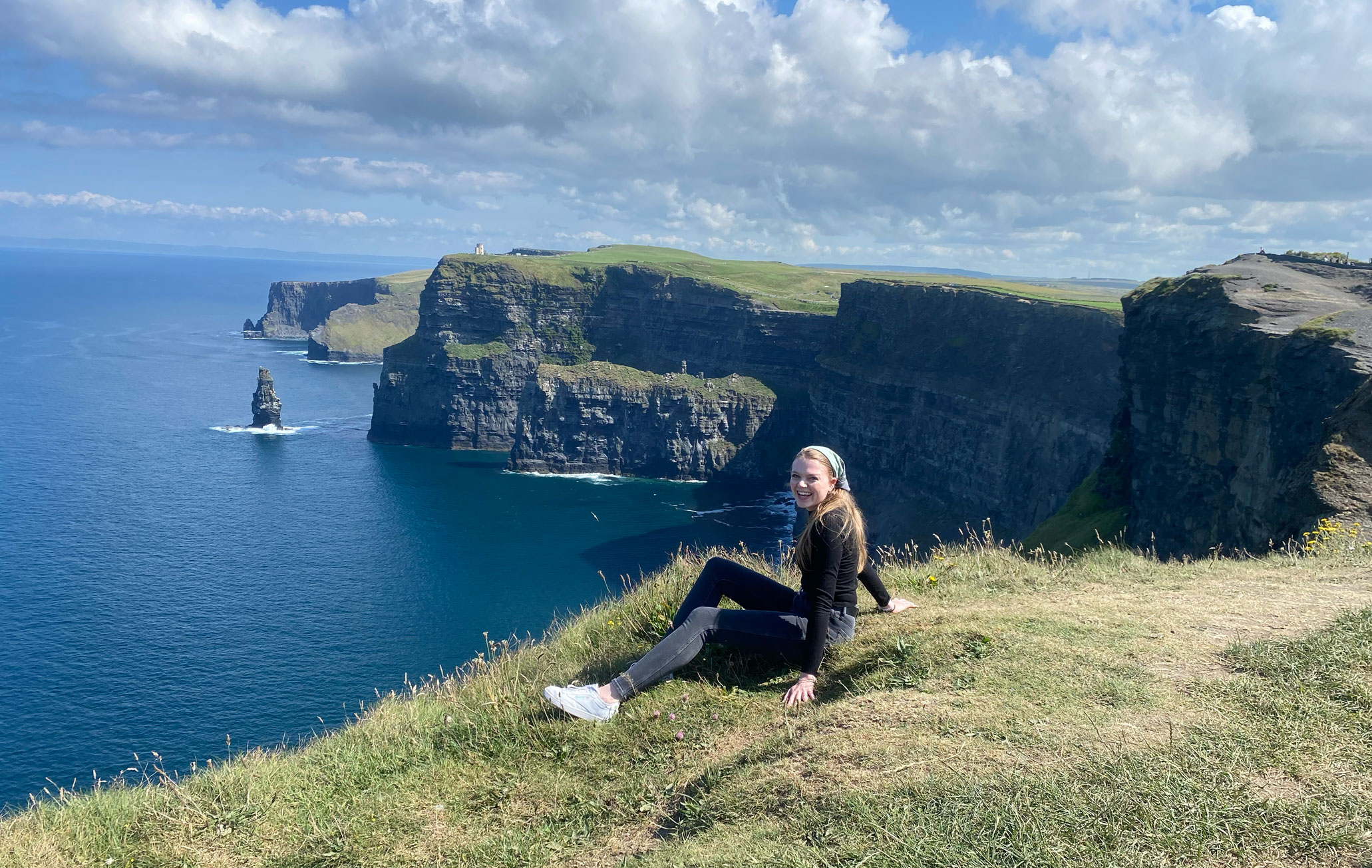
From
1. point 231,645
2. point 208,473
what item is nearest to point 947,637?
point 231,645

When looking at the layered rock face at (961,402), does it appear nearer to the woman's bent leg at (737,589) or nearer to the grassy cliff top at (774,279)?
the grassy cliff top at (774,279)

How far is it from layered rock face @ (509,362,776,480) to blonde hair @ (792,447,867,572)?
393 ft

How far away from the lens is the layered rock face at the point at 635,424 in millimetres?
129750

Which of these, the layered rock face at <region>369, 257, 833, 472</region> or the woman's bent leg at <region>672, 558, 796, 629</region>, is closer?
the woman's bent leg at <region>672, 558, 796, 629</region>

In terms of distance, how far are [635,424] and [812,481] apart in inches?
4884

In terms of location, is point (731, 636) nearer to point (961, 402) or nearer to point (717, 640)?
point (717, 640)

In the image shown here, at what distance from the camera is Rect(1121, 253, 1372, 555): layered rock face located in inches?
1005

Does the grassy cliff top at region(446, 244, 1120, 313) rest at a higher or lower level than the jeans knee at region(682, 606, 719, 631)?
higher

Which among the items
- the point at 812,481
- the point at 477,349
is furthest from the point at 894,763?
the point at 477,349

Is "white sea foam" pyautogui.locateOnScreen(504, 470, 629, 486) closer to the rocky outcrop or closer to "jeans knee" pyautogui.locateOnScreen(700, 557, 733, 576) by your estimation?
the rocky outcrop

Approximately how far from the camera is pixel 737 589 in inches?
384

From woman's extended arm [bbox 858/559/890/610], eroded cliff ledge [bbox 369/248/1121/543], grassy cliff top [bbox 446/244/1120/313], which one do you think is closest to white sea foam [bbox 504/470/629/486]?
eroded cliff ledge [bbox 369/248/1121/543]

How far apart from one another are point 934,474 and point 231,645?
72.3 metres

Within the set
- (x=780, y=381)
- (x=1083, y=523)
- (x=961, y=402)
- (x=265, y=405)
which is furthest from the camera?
(x=780, y=381)
